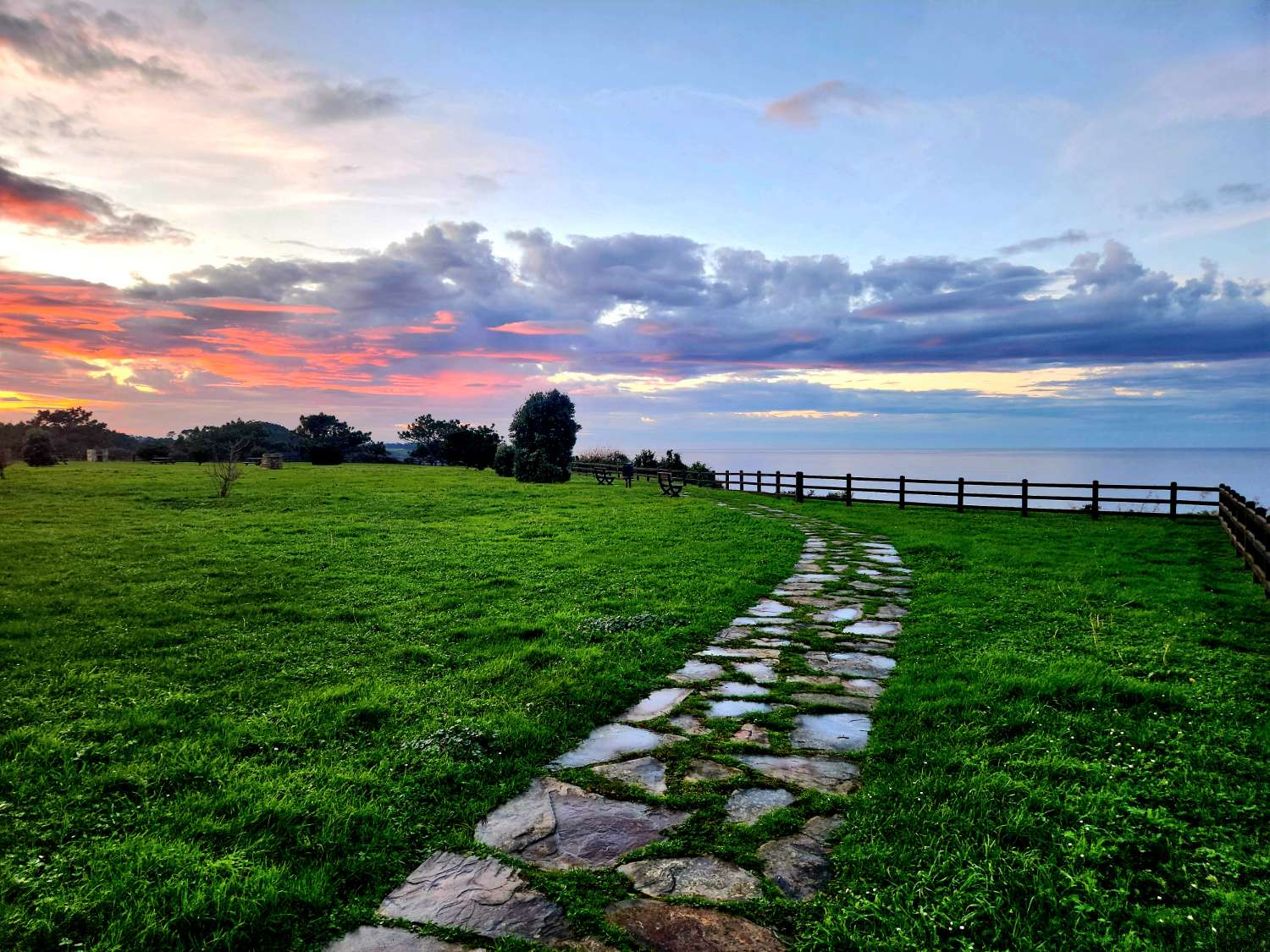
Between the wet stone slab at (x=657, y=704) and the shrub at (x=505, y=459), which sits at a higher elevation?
the shrub at (x=505, y=459)

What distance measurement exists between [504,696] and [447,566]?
609 cm

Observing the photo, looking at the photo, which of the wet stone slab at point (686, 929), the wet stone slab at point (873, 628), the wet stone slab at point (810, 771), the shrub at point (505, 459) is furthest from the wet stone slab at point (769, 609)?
the shrub at point (505, 459)

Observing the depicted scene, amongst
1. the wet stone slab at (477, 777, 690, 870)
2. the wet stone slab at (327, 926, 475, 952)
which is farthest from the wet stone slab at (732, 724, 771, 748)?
the wet stone slab at (327, 926, 475, 952)

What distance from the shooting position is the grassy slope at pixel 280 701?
2875 mm

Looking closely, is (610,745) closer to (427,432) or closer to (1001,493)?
(1001,493)

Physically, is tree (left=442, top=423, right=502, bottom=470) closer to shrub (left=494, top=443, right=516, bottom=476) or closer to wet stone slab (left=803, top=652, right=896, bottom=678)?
shrub (left=494, top=443, right=516, bottom=476)

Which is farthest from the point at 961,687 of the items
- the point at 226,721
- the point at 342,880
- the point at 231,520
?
the point at 231,520

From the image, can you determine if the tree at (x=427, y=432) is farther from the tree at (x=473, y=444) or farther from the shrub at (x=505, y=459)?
the shrub at (x=505, y=459)

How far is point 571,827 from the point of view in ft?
11.1

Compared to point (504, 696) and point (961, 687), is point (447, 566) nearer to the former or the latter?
point (504, 696)

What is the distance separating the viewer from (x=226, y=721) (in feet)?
15.1

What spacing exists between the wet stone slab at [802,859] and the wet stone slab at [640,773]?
→ 755mm

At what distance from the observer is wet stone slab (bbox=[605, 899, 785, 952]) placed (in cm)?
254

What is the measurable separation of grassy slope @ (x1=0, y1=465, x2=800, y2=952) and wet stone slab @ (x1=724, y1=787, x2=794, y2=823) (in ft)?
4.00
